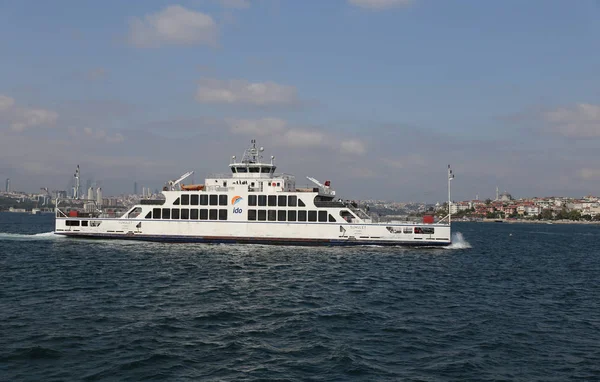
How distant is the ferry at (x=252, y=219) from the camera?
41.3 metres

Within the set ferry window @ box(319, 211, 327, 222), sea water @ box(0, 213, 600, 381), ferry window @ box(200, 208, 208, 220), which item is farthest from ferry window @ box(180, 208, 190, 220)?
ferry window @ box(319, 211, 327, 222)

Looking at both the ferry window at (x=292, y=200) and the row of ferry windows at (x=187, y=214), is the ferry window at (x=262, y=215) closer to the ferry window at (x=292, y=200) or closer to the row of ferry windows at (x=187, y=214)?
the ferry window at (x=292, y=200)

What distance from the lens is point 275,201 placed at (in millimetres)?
42094

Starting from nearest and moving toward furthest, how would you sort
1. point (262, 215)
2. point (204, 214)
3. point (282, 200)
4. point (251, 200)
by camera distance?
point (282, 200) < point (262, 215) < point (251, 200) < point (204, 214)

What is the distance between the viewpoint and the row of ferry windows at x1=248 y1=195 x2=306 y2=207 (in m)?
41.8

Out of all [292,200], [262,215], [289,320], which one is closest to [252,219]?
[262,215]

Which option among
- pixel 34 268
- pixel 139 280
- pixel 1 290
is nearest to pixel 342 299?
pixel 139 280

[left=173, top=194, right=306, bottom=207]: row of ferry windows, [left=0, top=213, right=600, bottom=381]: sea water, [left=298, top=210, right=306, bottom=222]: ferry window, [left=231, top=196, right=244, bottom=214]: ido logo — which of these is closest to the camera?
[left=0, top=213, right=600, bottom=381]: sea water

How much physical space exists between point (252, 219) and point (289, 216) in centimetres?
332

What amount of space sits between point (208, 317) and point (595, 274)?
28991mm

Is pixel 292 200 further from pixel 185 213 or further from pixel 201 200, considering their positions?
pixel 185 213

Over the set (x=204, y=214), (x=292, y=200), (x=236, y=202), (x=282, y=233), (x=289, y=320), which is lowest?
(x=289, y=320)

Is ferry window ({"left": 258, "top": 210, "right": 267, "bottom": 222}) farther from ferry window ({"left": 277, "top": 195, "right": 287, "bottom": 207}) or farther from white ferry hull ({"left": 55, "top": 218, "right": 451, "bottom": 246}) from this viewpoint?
Answer: ferry window ({"left": 277, "top": 195, "right": 287, "bottom": 207})

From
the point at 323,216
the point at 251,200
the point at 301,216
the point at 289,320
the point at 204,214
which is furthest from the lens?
the point at 204,214
